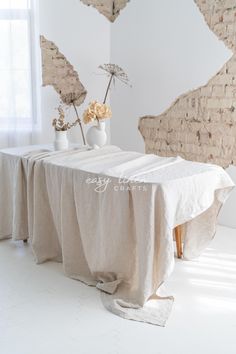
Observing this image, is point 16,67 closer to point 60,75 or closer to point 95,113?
point 60,75

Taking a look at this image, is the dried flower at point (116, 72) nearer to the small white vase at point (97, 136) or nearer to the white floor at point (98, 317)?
the small white vase at point (97, 136)

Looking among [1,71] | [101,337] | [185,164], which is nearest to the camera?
[101,337]

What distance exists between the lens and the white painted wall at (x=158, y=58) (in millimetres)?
3221

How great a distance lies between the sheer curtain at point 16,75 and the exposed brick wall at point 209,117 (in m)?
1.14

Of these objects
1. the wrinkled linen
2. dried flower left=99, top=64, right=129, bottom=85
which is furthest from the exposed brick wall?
the wrinkled linen

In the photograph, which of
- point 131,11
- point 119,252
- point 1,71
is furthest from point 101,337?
point 131,11

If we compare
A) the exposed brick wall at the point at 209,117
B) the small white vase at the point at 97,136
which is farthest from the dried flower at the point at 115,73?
the small white vase at the point at 97,136

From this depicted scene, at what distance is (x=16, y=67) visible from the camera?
11.7 ft

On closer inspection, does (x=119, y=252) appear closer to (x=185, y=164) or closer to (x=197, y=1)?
(x=185, y=164)

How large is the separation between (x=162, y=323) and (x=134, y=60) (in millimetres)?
2496

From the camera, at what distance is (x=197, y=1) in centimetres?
318

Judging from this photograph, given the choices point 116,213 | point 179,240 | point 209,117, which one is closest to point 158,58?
point 209,117

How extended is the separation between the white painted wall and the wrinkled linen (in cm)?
101

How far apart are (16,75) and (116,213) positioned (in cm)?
200
